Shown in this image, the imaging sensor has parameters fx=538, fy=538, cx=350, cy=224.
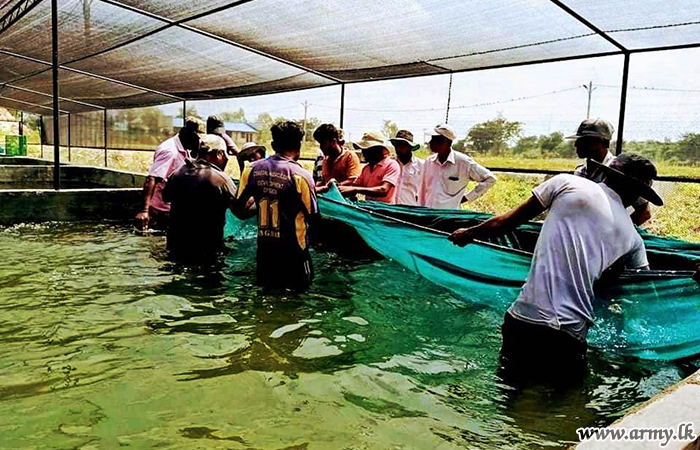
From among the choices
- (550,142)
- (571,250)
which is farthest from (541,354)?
(550,142)

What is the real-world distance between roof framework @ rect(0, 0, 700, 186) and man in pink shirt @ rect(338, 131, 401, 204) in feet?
4.34

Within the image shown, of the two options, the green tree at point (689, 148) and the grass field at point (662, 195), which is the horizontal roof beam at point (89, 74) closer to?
the grass field at point (662, 195)

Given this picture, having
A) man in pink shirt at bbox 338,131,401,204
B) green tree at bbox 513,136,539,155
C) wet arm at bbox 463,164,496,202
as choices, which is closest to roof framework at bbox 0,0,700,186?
man in pink shirt at bbox 338,131,401,204

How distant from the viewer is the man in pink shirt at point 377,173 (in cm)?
555

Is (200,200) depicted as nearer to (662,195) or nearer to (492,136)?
(662,195)

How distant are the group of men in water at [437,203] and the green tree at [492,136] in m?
4.53

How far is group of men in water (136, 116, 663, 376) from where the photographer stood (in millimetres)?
2551

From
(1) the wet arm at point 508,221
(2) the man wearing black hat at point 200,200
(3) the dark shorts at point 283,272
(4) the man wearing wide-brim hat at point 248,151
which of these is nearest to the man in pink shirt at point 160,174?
(4) the man wearing wide-brim hat at point 248,151

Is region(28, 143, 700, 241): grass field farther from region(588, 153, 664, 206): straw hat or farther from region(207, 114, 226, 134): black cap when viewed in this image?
region(207, 114, 226, 134): black cap

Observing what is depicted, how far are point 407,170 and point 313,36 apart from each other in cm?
202

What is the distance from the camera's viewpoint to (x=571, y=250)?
253cm

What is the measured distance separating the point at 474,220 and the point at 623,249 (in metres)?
1.99

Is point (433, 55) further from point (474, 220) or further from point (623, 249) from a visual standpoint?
point (623, 249)

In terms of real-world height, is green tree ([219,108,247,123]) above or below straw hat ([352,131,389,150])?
above
